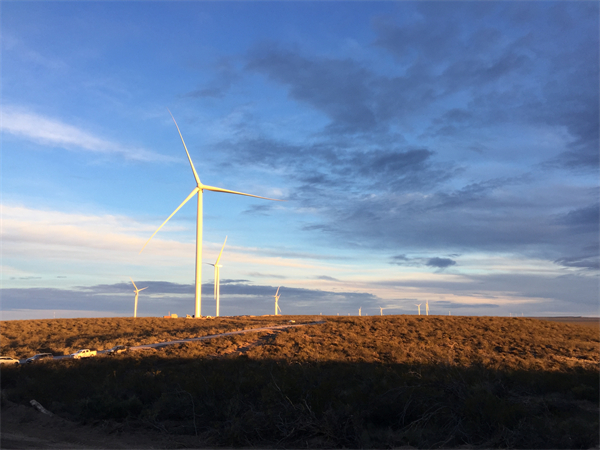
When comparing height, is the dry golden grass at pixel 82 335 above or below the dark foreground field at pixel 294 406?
below

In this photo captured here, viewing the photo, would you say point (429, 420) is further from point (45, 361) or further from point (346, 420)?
point (45, 361)

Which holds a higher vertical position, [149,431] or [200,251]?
[200,251]

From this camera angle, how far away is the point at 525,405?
532 inches

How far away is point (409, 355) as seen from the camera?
27.8 meters

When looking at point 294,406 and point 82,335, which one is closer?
point 294,406

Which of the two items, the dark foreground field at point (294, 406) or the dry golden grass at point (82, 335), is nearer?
the dark foreground field at point (294, 406)

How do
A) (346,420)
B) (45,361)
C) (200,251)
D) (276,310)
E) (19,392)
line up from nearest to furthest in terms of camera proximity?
(346,420) < (19,392) < (45,361) < (200,251) < (276,310)

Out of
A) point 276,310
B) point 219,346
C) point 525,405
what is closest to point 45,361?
point 219,346

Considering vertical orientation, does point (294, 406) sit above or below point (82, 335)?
above

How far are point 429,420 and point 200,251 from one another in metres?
51.2

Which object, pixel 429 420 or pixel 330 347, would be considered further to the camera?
pixel 330 347

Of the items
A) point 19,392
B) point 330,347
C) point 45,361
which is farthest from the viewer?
point 330,347

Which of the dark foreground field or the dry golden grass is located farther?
the dry golden grass

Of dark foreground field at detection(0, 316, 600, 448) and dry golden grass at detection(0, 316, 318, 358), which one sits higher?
dark foreground field at detection(0, 316, 600, 448)
